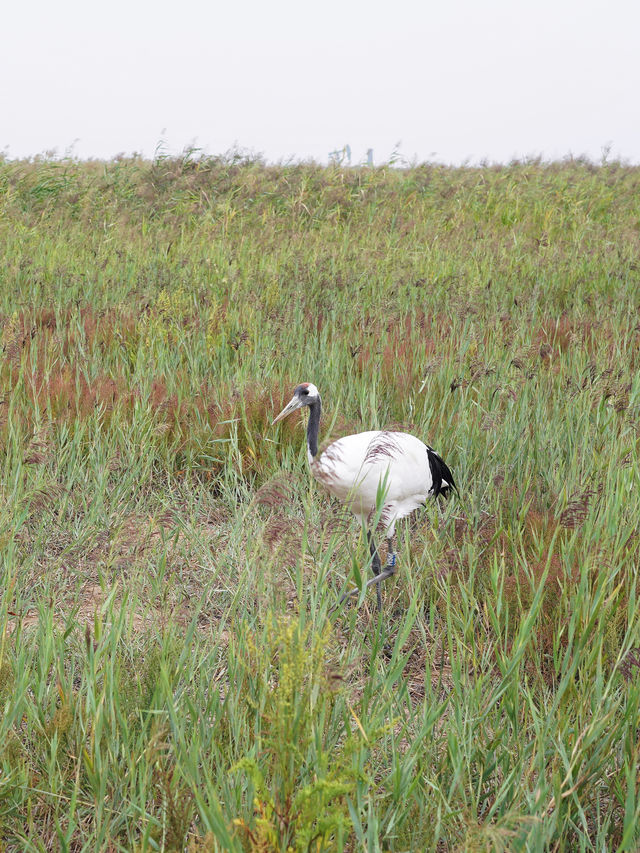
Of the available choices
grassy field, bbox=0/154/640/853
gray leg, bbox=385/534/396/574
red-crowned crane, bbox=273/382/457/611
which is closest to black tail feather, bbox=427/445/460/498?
red-crowned crane, bbox=273/382/457/611

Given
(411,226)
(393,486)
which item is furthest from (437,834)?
(411,226)

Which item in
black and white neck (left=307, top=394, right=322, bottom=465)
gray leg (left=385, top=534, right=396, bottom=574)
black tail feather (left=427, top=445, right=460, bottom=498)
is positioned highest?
black and white neck (left=307, top=394, right=322, bottom=465)

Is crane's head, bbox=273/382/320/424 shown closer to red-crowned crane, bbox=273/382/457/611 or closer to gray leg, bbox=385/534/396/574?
red-crowned crane, bbox=273/382/457/611

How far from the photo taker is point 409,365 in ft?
14.6

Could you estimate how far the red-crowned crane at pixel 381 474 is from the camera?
262cm

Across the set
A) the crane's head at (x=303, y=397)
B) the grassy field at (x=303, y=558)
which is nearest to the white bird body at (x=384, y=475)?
the grassy field at (x=303, y=558)

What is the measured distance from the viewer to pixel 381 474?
2.58 m

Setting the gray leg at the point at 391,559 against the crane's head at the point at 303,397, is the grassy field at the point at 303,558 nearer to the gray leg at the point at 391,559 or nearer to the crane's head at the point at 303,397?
the gray leg at the point at 391,559

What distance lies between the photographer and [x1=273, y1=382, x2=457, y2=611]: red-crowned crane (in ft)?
8.60

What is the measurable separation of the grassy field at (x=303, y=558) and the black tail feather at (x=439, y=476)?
13cm

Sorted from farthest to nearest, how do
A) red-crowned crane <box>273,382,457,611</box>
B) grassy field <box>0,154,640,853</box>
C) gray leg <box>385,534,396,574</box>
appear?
gray leg <box>385,534,396,574</box>
red-crowned crane <box>273,382,457,611</box>
grassy field <box>0,154,640,853</box>

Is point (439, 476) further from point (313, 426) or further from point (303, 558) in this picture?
point (303, 558)

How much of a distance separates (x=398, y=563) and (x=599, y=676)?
120cm

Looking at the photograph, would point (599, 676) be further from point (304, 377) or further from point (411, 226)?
point (411, 226)
